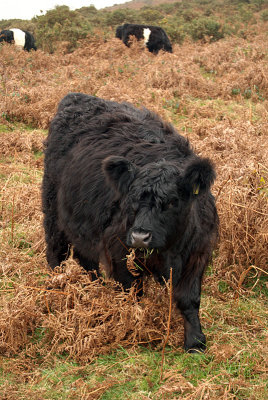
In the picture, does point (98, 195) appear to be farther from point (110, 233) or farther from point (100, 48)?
point (100, 48)

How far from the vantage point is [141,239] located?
312 centimetres

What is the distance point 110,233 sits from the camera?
3.75 meters

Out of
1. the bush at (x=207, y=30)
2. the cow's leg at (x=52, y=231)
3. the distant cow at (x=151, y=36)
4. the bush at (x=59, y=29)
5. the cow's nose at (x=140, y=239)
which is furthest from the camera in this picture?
Result: the bush at (x=207, y=30)

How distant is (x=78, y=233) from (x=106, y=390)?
1632mm

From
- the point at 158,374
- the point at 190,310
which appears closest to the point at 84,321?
the point at 158,374

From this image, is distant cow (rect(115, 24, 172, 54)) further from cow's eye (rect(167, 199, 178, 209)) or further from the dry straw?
cow's eye (rect(167, 199, 178, 209))

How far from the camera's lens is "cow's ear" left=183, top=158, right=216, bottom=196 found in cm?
330

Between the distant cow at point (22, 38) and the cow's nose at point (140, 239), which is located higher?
the distant cow at point (22, 38)

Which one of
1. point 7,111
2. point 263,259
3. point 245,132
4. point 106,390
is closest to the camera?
point 106,390

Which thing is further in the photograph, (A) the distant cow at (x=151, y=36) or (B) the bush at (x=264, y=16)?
(B) the bush at (x=264, y=16)

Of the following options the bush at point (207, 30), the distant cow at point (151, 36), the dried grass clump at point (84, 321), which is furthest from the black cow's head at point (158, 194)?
the bush at point (207, 30)

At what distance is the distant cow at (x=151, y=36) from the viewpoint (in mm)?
20458

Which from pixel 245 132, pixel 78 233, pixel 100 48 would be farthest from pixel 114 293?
pixel 100 48

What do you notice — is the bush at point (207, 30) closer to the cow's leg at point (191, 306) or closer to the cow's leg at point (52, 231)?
the cow's leg at point (52, 231)
